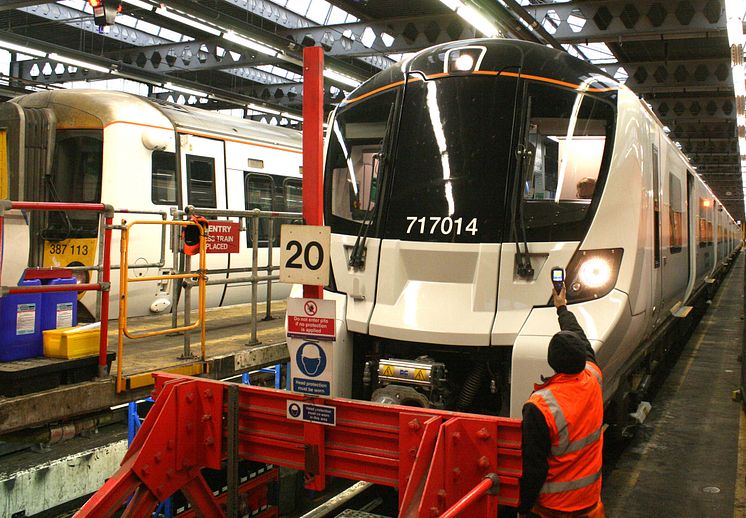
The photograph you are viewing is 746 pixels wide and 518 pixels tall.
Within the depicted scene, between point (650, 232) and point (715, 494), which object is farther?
point (715, 494)

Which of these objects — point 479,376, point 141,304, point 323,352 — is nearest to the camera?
point 323,352

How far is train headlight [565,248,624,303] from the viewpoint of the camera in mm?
4359

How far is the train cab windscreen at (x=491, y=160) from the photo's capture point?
14.9 ft

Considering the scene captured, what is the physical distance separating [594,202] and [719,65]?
50.2 ft

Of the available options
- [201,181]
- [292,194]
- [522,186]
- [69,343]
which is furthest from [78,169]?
[522,186]

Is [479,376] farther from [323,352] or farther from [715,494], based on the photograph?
[715,494]

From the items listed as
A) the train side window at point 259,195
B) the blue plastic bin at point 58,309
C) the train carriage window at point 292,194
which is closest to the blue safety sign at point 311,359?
the blue plastic bin at point 58,309

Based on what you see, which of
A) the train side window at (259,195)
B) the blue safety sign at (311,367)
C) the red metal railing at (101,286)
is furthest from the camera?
the train side window at (259,195)

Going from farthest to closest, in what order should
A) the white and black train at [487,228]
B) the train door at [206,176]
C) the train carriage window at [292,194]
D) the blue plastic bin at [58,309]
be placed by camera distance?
the train carriage window at [292,194] → the train door at [206,176] → the blue plastic bin at [58,309] → the white and black train at [487,228]

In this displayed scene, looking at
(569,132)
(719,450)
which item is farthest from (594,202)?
(719,450)

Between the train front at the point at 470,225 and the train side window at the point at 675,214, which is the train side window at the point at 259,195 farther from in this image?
the train side window at the point at 675,214

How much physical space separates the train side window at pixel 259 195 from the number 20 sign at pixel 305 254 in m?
6.57

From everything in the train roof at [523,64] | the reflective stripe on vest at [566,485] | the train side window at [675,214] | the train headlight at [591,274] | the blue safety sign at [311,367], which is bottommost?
the reflective stripe on vest at [566,485]

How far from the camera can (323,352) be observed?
12.2 feet
